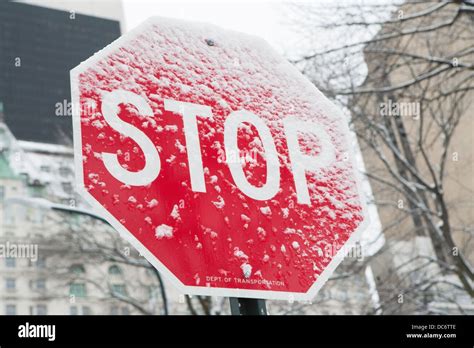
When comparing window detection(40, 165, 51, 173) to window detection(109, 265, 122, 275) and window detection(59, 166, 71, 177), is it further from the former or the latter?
window detection(109, 265, 122, 275)

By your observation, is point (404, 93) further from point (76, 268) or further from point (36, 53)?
point (36, 53)

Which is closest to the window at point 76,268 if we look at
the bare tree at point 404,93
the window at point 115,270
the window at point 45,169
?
the window at point 115,270

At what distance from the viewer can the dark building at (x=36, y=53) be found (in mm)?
31703

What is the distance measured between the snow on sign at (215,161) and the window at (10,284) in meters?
46.9

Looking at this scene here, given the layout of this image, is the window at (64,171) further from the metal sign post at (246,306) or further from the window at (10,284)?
the window at (10,284)

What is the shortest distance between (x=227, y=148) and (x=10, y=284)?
162 feet

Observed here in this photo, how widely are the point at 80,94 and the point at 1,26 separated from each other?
32469 millimetres

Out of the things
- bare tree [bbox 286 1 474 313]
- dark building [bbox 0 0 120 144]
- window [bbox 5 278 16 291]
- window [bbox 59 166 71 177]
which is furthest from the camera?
window [bbox 5 278 16 291]

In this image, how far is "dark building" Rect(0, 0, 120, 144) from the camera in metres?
31.7

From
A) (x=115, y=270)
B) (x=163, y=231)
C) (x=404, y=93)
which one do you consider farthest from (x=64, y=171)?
(x=163, y=231)

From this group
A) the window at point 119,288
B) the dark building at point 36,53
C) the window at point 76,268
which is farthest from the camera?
the dark building at point 36,53

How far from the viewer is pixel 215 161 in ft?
4.88

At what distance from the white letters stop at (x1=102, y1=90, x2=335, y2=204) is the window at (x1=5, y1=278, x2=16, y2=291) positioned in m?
46.9

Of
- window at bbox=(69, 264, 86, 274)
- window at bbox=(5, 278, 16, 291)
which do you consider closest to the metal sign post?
window at bbox=(69, 264, 86, 274)
